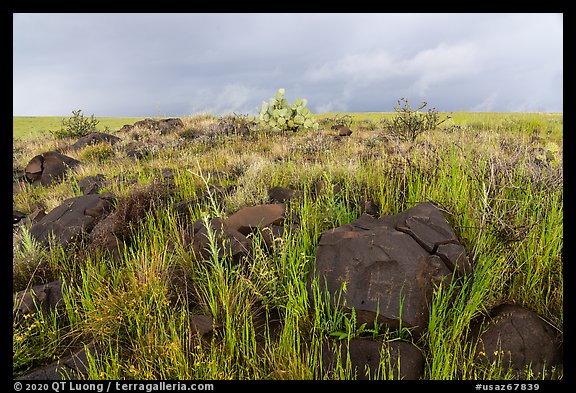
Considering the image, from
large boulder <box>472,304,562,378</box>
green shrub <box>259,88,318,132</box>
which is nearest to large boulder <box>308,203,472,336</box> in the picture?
large boulder <box>472,304,562,378</box>

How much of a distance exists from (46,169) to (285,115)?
8.28 m

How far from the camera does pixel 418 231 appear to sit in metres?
3.36

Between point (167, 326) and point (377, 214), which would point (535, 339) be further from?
point (167, 326)

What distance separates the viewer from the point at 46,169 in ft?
33.7

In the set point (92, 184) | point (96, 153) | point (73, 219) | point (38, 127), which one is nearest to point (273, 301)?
point (73, 219)

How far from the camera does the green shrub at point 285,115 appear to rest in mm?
14867

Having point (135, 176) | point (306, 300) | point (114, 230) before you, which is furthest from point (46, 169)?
point (306, 300)

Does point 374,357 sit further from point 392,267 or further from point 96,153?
point 96,153

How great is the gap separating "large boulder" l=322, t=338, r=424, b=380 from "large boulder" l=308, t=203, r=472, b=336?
0.18 metres

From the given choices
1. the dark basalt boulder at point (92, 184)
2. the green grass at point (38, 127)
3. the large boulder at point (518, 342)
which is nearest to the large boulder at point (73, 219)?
the dark basalt boulder at point (92, 184)

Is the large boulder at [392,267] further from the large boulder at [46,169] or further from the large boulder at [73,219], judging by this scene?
the large boulder at [46,169]

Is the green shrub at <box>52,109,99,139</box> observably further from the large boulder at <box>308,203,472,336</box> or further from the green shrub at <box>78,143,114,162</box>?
the large boulder at <box>308,203,472,336</box>

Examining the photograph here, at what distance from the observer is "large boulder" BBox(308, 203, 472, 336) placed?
2881 millimetres
